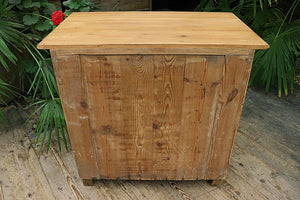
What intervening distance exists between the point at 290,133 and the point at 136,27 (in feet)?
4.52

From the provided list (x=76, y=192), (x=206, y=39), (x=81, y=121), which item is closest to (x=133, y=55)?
(x=206, y=39)

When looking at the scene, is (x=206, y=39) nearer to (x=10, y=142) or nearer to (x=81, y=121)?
(x=81, y=121)

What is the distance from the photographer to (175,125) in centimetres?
115

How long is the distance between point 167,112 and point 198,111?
139mm

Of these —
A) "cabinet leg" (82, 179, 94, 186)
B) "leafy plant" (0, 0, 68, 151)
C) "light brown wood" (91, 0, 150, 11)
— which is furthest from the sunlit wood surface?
"light brown wood" (91, 0, 150, 11)

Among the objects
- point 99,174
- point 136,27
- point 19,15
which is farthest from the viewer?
point 19,15

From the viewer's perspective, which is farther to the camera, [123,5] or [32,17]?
[123,5]

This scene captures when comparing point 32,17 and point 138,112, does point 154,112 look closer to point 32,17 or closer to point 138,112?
point 138,112

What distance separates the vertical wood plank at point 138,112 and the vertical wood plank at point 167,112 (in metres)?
0.03

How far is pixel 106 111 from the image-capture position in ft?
3.64

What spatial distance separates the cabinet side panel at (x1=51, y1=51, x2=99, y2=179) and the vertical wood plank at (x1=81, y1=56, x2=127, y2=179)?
0.09ft

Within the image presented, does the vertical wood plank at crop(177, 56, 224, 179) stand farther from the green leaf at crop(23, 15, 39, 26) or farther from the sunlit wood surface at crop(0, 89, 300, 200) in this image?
the green leaf at crop(23, 15, 39, 26)

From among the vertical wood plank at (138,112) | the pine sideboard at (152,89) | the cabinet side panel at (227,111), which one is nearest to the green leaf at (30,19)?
the pine sideboard at (152,89)

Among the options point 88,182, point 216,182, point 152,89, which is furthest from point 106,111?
point 216,182
